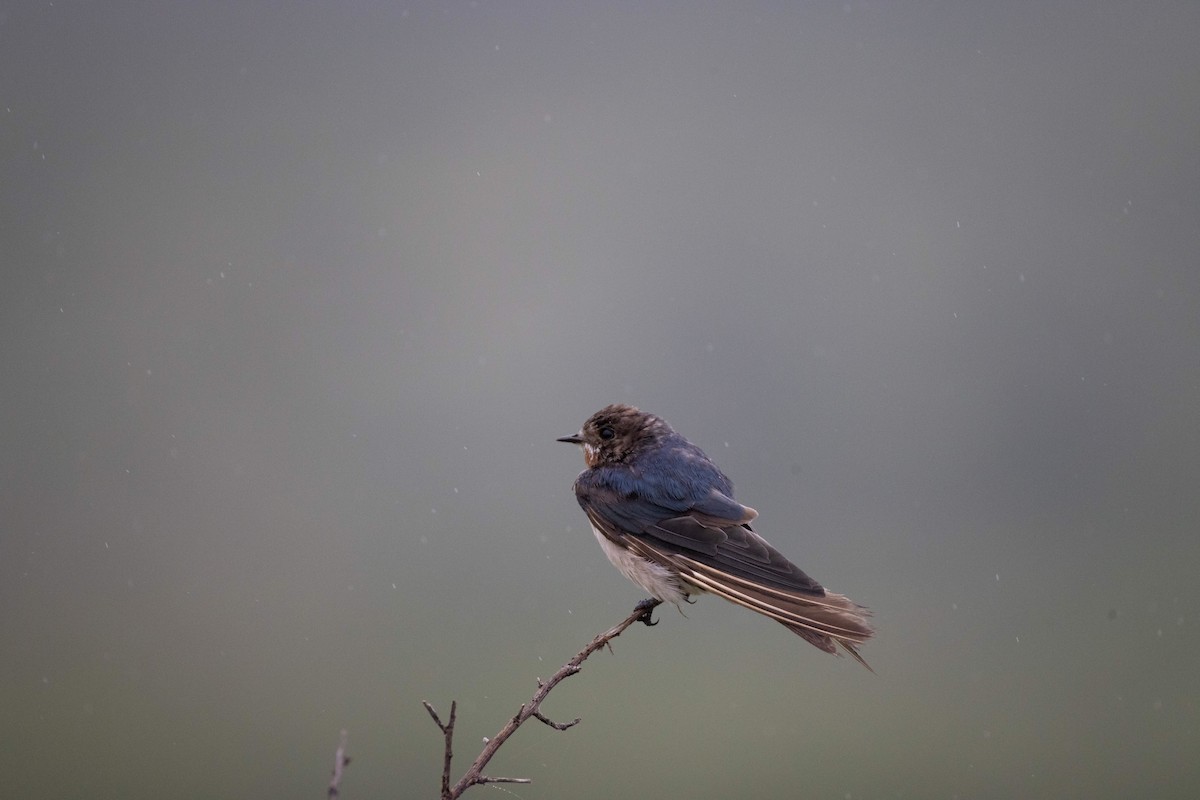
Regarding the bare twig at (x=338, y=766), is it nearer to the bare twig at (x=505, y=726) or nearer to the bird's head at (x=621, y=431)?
the bare twig at (x=505, y=726)

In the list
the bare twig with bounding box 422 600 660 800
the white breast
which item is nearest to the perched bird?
the white breast

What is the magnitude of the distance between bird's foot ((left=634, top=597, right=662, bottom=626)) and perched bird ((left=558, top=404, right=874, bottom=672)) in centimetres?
3

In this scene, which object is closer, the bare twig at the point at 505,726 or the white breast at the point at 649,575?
the bare twig at the point at 505,726

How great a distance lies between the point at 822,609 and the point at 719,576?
1.48 feet

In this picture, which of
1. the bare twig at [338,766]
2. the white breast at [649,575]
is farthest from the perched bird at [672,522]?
the bare twig at [338,766]

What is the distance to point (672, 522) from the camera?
2.83 m

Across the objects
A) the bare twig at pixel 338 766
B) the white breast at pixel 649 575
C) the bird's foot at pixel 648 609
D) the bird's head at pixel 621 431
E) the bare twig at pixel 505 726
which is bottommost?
the bare twig at pixel 338 766

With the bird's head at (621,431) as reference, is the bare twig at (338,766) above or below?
below

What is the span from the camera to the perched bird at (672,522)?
2.35 metres

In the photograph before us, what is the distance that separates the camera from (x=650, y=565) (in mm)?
2697

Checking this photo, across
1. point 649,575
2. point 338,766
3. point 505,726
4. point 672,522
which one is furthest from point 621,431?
point 338,766

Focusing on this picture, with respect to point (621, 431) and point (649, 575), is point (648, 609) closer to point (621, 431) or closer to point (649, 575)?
point (649, 575)

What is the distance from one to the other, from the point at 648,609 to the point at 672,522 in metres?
0.37

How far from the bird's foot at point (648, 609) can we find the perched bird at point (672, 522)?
3 centimetres
